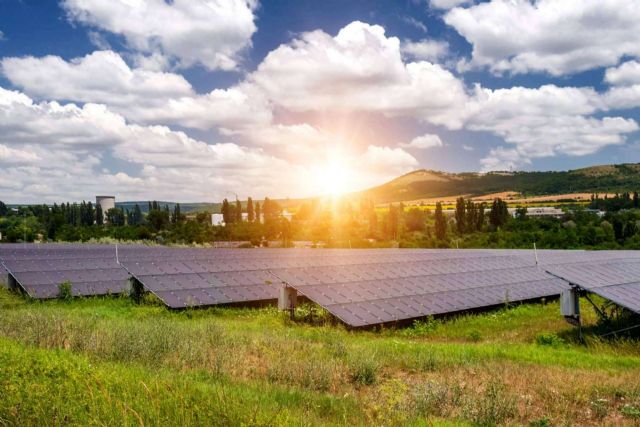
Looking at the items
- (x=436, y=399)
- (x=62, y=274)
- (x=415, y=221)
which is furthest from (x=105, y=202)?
(x=436, y=399)

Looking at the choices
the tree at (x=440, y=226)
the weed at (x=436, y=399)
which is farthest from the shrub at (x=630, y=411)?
the tree at (x=440, y=226)

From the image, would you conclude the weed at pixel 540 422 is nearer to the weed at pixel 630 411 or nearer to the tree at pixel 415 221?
the weed at pixel 630 411

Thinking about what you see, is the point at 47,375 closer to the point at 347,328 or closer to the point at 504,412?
the point at 504,412

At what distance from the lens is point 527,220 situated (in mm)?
102250

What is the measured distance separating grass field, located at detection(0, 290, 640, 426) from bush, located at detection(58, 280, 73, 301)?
12730 millimetres

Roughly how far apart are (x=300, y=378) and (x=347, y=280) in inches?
577

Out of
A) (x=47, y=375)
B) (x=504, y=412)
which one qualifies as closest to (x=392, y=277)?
(x=504, y=412)

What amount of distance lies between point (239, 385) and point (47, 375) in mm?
3732

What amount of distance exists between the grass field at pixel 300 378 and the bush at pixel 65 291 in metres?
12.7

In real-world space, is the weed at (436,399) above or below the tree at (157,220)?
below

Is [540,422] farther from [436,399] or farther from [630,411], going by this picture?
[630,411]

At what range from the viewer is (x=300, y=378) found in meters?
12.7

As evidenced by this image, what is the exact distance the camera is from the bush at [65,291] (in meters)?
30.1

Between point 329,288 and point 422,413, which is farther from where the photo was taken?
point 329,288
